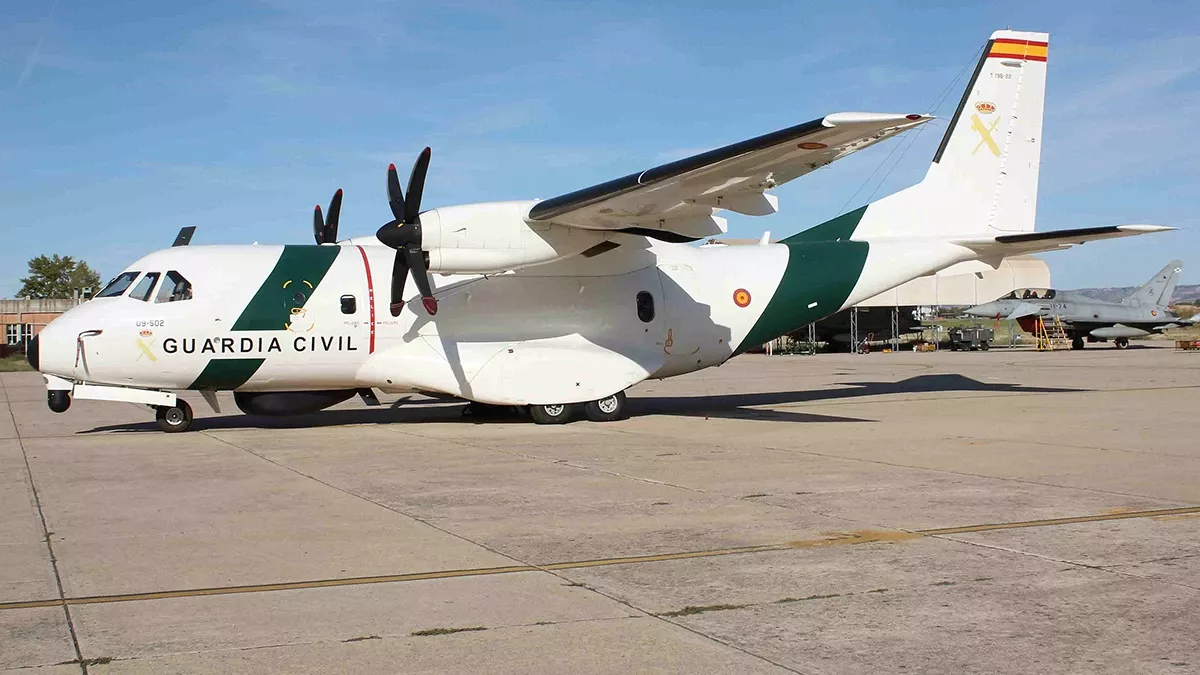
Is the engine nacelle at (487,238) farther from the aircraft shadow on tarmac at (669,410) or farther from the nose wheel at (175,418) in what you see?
the nose wheel at (175,418)

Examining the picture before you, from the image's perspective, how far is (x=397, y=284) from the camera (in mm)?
16594

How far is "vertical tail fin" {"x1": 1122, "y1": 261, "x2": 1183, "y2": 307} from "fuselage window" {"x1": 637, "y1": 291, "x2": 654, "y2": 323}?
1759 inches

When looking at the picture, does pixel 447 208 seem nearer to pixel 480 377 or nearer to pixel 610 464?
pixel 480 377

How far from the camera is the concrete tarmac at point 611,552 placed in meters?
5.21

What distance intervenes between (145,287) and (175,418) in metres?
2.24

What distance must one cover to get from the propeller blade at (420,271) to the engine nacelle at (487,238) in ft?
0.46

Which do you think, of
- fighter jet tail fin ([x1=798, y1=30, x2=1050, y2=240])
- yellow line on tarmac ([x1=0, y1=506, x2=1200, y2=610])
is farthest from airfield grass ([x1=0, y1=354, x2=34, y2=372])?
yellow line on tarmac ([x1=0, y1=506, x2=1200, y2=610])

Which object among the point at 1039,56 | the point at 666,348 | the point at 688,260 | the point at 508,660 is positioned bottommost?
the point at 508,660

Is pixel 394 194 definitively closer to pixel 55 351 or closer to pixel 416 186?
pixel 416 186

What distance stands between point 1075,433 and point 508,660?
40.4 feet

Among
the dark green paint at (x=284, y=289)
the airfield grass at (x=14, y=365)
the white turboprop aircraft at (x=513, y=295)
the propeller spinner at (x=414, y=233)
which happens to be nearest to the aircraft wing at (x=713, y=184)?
the white turboprop aircraft at (x=513, y=295)

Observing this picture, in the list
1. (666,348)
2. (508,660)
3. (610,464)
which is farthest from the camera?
(666,348)

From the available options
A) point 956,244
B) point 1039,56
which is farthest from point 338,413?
point 1039,56

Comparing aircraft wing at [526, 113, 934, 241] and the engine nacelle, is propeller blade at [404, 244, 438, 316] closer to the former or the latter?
the engine nacelle
